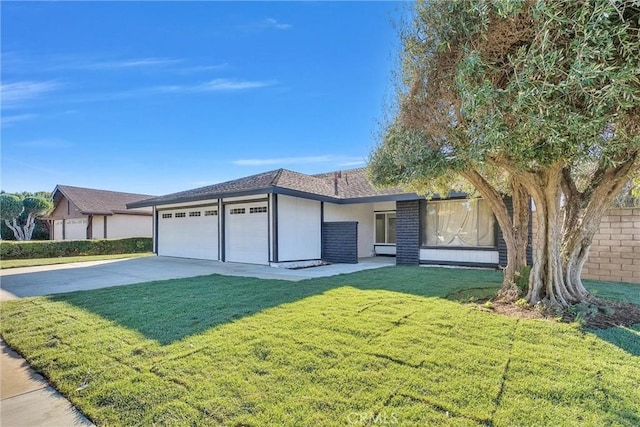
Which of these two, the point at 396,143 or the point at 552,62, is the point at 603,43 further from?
the point at 396,143

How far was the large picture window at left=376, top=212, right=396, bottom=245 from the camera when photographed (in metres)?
16.2

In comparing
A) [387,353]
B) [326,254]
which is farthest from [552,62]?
[326,254]

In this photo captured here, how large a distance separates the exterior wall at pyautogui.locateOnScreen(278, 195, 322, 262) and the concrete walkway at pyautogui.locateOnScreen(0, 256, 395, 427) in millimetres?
1232

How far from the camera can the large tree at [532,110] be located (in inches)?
151

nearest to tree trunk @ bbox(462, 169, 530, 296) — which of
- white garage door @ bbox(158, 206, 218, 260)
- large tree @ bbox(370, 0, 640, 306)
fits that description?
large tree @ bbox(370, 0, 640, 306)

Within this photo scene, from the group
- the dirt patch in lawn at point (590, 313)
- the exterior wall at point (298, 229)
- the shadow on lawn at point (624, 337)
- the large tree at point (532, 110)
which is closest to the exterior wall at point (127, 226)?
the exterior wall at point (298, 229)

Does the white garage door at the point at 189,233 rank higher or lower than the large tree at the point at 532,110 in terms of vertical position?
lower

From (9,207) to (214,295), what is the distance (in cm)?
2717

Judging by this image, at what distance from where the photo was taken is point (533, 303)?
5664mm

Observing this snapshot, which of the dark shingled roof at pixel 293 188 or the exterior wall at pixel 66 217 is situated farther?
the exterior wall at pixel 66 217

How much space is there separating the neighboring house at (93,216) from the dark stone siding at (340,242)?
15701 millimetres

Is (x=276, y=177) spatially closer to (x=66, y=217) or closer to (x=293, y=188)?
(x=293, y=188)

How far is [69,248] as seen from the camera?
18203 millimetres

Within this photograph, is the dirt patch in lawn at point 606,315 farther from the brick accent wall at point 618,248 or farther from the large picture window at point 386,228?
the large picture window at point 386,228
